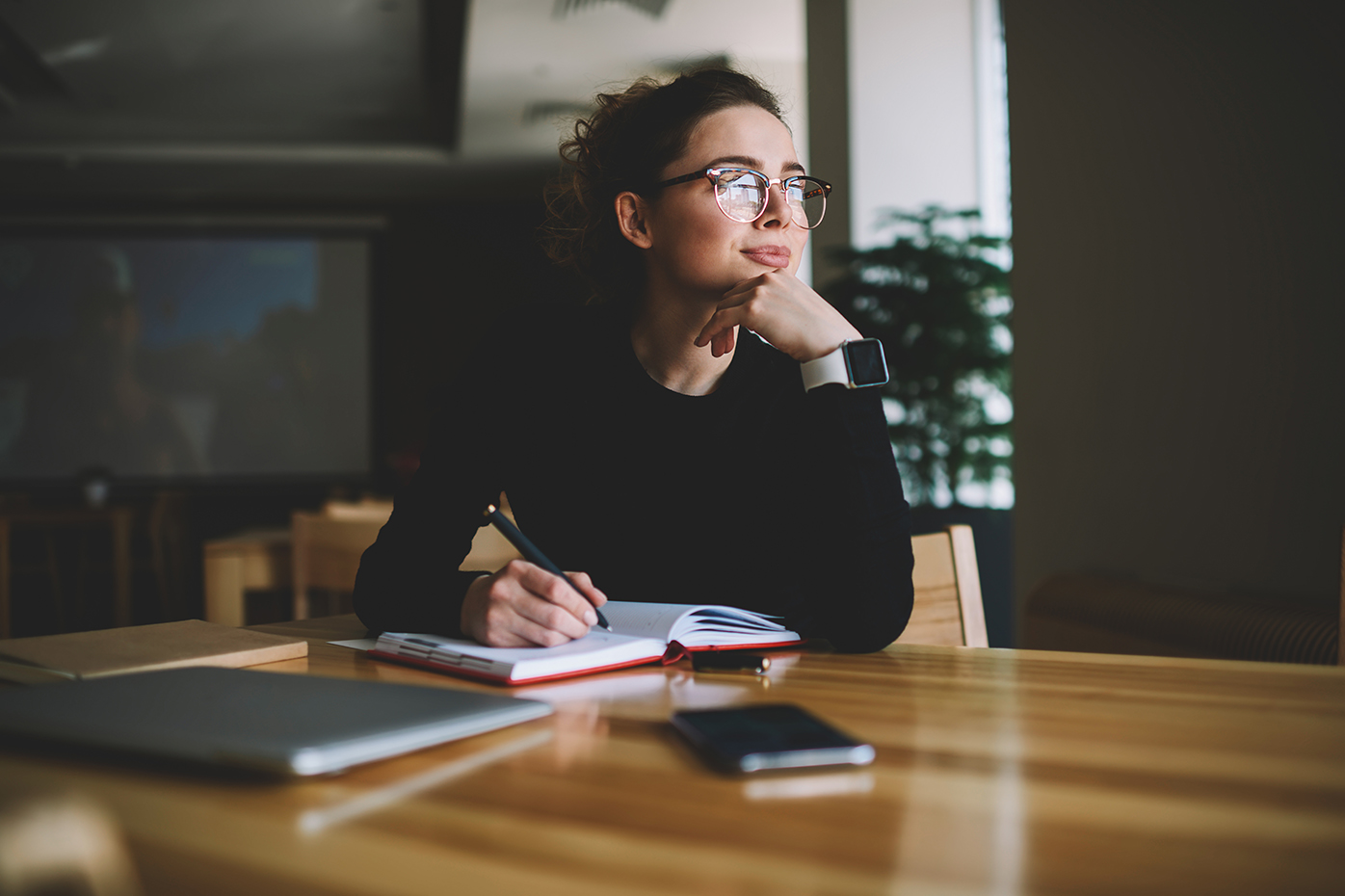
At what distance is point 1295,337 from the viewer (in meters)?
1.70

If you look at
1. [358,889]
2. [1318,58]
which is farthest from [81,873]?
[1318,58]

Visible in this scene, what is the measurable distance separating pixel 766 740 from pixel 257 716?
0.95 feet

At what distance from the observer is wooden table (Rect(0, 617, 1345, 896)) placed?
14.4 inches

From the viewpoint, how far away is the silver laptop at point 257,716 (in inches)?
18.8

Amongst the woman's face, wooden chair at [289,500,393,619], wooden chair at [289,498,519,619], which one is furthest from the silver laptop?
wooden chair at [289,500,393,619]

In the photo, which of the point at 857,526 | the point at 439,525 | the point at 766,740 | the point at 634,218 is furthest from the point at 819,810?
the point at 634,218

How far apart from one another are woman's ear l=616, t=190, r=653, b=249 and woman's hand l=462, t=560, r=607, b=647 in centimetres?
64

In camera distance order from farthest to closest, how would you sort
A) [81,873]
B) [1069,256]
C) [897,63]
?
[897,63], [1069,256], [81,873]

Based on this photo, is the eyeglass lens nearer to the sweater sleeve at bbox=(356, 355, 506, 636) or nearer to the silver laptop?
the sweater sleeve at bbox=(356, 355, 506, 636)

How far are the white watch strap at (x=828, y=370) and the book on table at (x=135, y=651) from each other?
59cm

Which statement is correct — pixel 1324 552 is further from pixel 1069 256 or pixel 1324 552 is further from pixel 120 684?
pixel 120 684

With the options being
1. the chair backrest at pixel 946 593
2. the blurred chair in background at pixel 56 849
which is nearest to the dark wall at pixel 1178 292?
the chair backrest at pixel 946 593

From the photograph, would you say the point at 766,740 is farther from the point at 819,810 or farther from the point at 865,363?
the point at 865,363

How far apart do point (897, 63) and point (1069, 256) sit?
72.3 inches
